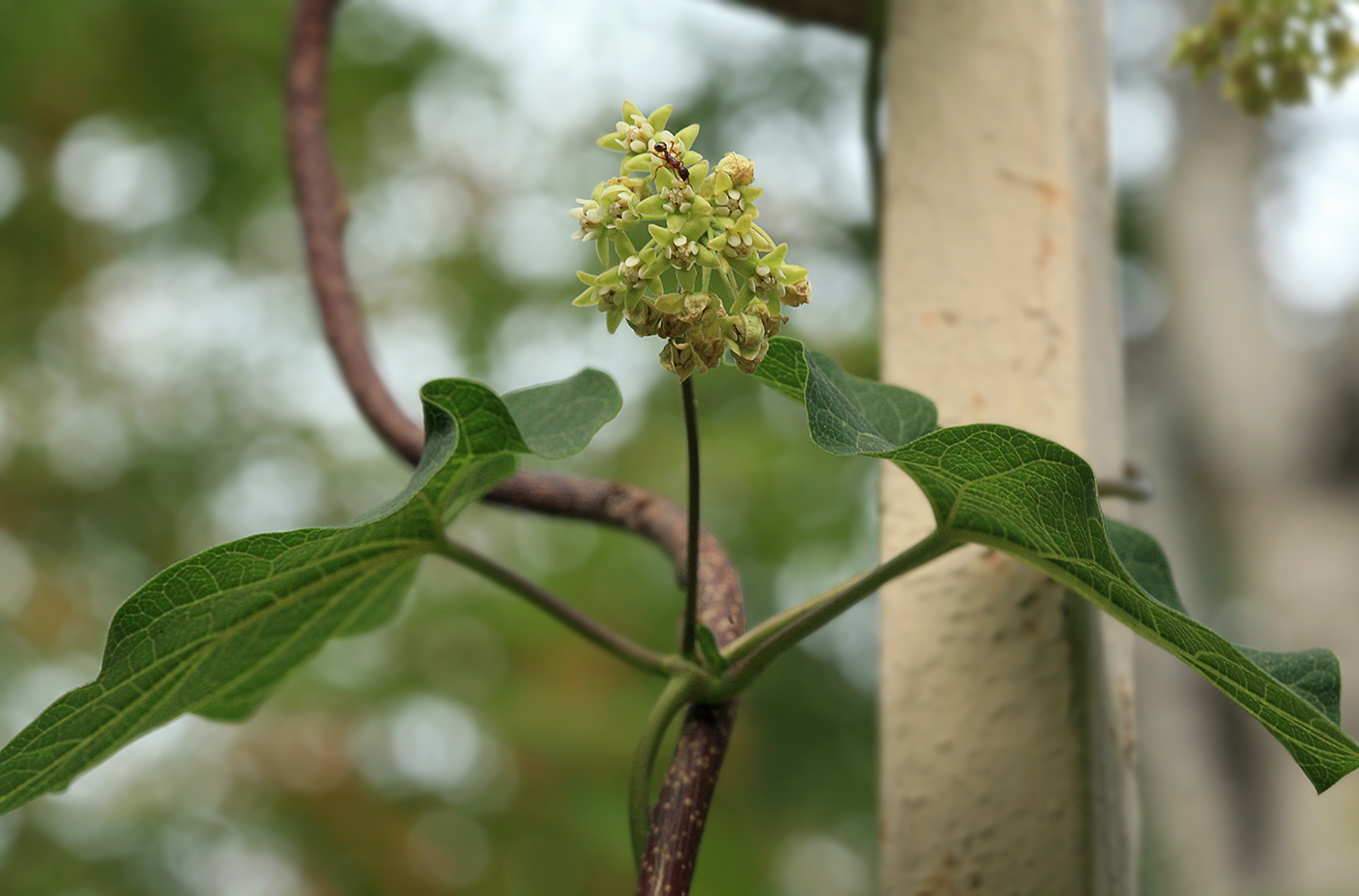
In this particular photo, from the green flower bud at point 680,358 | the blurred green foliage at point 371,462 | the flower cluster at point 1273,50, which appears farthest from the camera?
the blurred green foliage at point 371,462

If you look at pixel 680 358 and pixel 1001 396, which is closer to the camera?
pixel 680 358

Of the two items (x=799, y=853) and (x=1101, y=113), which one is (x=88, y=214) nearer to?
(x=799, y=853)

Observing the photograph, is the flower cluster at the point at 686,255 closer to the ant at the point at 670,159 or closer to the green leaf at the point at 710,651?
the ant at the point at 670,159

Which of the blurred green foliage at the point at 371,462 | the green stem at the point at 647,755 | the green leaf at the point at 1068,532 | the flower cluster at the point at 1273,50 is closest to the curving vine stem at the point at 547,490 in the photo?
the green stem at the point at 647,755

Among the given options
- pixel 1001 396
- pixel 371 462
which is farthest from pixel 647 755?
pixel 371 462

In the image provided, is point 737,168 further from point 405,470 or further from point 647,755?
point 405,470

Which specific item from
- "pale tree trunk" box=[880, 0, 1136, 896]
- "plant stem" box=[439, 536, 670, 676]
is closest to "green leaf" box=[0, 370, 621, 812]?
"plant stem" box=[439, 536, 670, 676]
